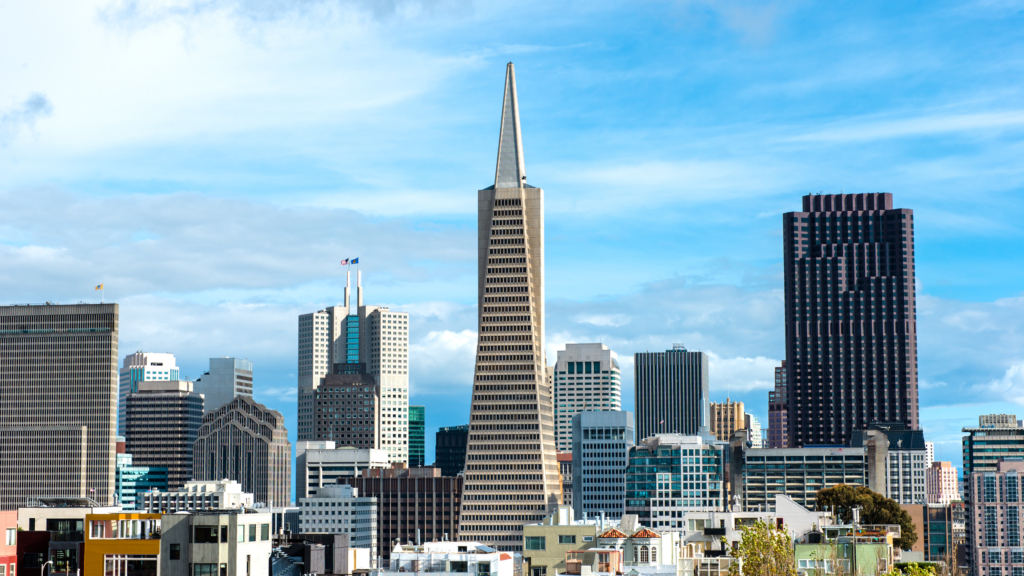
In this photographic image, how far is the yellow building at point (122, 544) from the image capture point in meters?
115

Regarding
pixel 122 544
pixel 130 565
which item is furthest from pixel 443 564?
pixel 122 544

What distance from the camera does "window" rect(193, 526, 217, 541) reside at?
11212 cm

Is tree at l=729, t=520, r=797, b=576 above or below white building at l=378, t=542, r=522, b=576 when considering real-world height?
above

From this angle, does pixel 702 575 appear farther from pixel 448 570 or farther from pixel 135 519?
pixel 135 519

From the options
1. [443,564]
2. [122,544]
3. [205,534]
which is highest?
[205,534]

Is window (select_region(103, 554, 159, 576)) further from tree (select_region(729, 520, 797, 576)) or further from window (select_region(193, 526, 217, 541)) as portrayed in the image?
tree (select_region(729, 520, 797, 576))

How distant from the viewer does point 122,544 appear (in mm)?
116938

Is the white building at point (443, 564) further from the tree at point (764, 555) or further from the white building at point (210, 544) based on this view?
the tree at point (764, 555)

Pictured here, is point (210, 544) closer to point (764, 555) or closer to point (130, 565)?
point (130, 565)

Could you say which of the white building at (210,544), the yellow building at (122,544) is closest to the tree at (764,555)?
the white building at (210,544)

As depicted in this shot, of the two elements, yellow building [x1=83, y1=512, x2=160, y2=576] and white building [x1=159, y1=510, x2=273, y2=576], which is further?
yellow building [x1=83, y1=512, x2=160, y2=576]

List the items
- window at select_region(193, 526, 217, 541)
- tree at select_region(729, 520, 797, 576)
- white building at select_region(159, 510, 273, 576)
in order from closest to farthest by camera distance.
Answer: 1. tree at select_region(729, 520, 797, 576)
2. white building at select_region(159, 510, 273, 576)
3. window at select_region(193, 526, 217, 541)

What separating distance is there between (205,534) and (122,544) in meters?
9.13

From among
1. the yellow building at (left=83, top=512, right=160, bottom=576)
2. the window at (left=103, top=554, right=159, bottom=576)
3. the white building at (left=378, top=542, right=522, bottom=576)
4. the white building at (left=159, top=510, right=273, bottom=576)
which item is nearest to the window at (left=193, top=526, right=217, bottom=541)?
the white building at (left=159, top=510, right=273, bottom=576)
